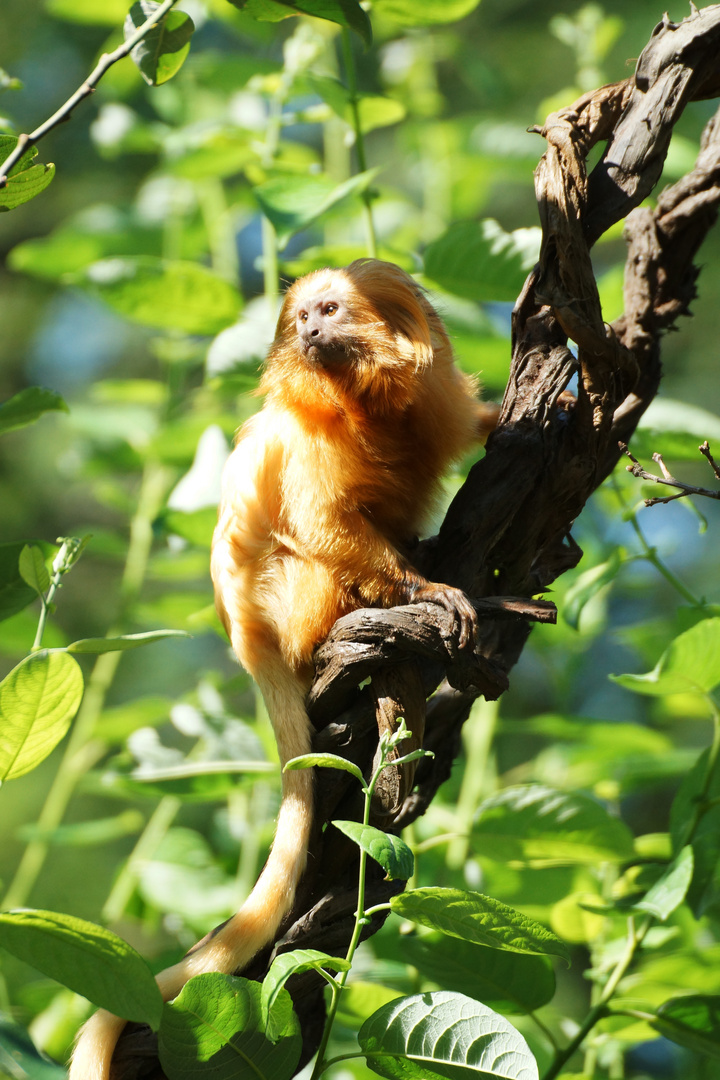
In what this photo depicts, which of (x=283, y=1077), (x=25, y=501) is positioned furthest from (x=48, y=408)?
(x=25, y=501)

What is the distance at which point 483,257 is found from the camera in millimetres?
1456

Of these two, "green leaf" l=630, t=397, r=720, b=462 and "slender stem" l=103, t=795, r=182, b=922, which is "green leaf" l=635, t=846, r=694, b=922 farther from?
"slender stem" l=103, t=795, r=182, b=922

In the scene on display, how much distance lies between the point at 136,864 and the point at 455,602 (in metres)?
0.86

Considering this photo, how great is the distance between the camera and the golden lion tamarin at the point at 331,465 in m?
1.29

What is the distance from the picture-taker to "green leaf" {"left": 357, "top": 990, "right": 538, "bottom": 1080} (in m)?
0.87

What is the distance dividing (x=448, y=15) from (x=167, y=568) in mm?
1092

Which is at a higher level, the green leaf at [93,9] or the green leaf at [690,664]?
the green leaf at [93,9]

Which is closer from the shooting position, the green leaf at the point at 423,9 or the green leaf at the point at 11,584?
the green leaf at the point at 11,584

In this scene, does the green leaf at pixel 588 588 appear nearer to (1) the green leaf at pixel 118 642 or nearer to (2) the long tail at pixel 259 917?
(2) the long tail at pixel 259 917

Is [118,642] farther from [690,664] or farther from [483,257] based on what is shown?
[483,257]

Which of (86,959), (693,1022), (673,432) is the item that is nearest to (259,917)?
(86,959)

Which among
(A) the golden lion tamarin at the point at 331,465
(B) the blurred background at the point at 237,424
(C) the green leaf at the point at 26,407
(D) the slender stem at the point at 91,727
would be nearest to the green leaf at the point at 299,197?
(B) the blurred background at the point at 237,424

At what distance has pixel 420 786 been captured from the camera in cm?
120

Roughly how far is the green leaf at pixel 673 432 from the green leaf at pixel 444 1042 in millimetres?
873
